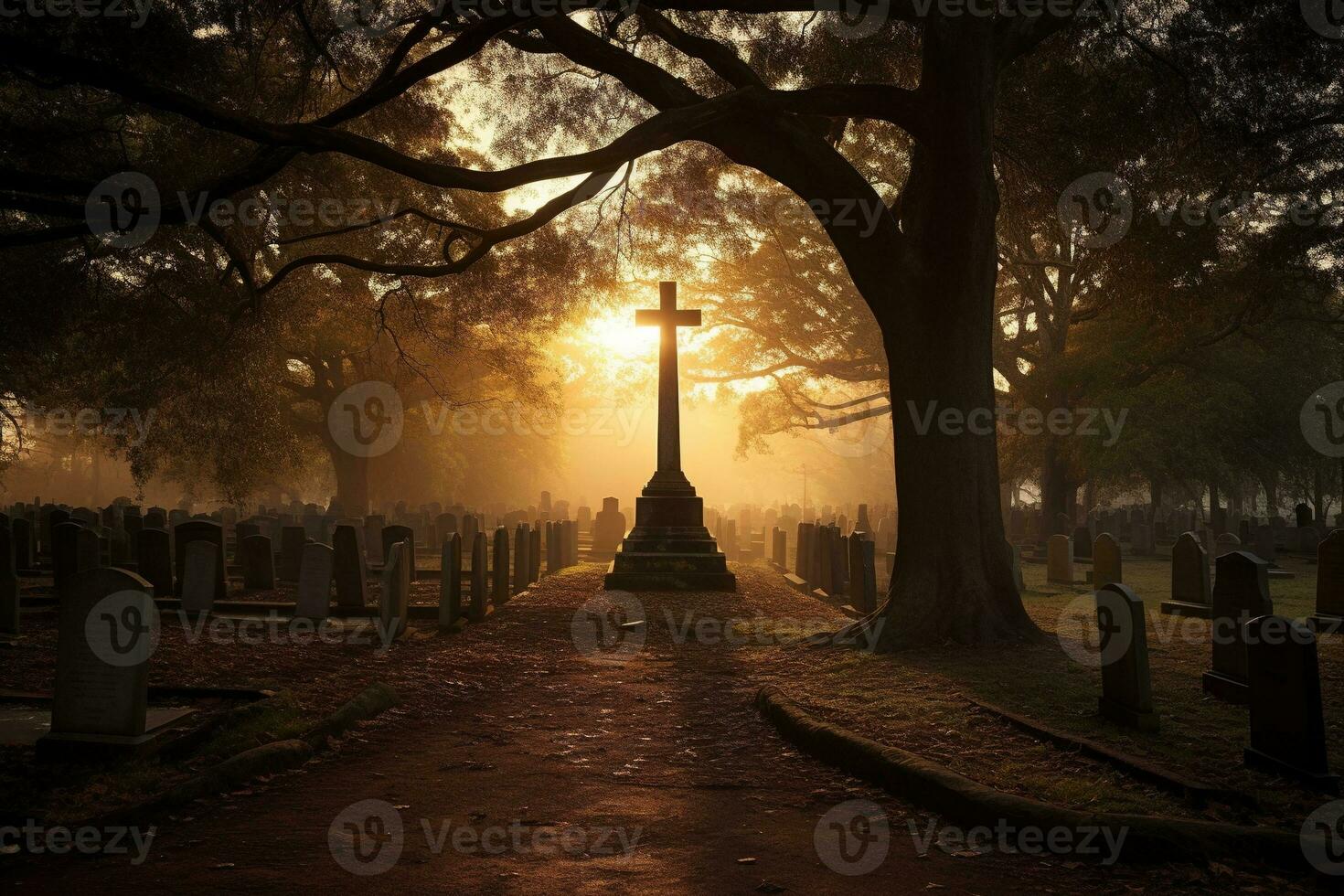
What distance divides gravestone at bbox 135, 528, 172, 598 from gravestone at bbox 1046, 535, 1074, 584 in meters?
14.8

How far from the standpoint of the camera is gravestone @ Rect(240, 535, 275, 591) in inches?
578

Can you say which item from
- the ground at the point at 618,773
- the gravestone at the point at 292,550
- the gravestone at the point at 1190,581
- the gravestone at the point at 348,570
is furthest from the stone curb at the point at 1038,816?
the gravestone at the point at 292,550

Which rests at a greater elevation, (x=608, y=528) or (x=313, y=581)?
(x=608, y=528)

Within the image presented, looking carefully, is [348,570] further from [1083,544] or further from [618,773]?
[1083,544]

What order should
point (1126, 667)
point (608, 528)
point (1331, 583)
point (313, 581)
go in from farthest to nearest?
point (608, 528) < point (313, 581) < point (1331, 583) < point (1126, 667)

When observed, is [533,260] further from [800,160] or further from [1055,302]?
[1055,302]

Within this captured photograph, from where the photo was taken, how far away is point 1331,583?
10312mm

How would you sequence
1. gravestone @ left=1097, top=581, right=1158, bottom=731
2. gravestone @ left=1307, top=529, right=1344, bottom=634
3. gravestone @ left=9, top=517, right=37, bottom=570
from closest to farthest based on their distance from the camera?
gravestone @ left=1097, top=581, right=1158, bottom=731, gravestone @ left=1307, top=529, right=1344, bottom=634, gravestone @ left=9, top=517, right=37, bottom=570

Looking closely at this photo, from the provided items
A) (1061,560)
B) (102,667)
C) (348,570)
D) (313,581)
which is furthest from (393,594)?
(1061,560)

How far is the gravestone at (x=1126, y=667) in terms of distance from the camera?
239 inches

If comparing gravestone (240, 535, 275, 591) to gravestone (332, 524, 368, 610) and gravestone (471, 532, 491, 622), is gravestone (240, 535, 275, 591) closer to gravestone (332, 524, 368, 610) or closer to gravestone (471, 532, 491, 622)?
gravestone (332, 524, 368, 610)

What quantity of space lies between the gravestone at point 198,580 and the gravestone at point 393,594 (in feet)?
8.31

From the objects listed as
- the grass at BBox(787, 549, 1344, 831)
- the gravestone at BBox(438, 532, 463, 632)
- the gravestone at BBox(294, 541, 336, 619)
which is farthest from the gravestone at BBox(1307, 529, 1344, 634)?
the gravestone at BBox(294, 541, 336, 619)

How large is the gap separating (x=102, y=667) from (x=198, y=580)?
21.4ft
